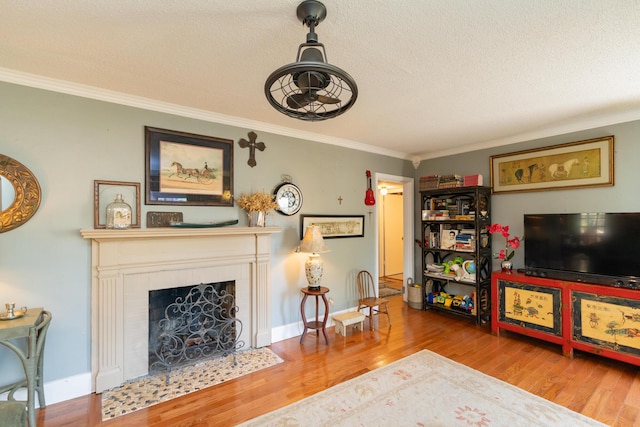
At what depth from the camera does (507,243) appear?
12.3 ft

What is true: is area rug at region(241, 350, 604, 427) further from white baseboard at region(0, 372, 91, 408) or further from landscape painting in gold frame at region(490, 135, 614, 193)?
landscape painting in gold frame at region(490, 135, 614, 193)

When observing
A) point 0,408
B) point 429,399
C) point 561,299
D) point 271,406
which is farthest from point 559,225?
point 0,408

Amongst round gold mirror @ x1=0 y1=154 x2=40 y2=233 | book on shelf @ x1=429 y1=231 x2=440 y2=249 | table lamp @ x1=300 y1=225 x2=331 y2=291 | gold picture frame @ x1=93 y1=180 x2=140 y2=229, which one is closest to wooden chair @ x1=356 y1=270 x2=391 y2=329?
table lamp @ x1=300 y1=225 x2=331 y2=291

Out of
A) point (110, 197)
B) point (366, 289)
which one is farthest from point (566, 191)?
point (110, 197)

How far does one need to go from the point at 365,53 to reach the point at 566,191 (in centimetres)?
306

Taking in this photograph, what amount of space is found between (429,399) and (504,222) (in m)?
2.65

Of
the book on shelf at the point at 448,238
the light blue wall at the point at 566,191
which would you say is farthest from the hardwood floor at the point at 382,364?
the light blue wall at the point at 566,191

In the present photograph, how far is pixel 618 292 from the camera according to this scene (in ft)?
8.77

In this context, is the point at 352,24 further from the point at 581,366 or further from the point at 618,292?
the point at 581,366

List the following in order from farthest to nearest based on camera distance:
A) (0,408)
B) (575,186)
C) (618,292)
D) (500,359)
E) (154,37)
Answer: (575,186) < (500,359) < (618,292) < (154,37) < (0,408)

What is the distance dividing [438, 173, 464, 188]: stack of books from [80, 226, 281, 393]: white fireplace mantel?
2.50 meters

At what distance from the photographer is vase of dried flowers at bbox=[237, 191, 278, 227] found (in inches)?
121

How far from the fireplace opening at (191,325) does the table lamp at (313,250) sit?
2.70 ft

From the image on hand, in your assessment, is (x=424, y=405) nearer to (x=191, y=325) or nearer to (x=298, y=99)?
(x=191, y=325)
